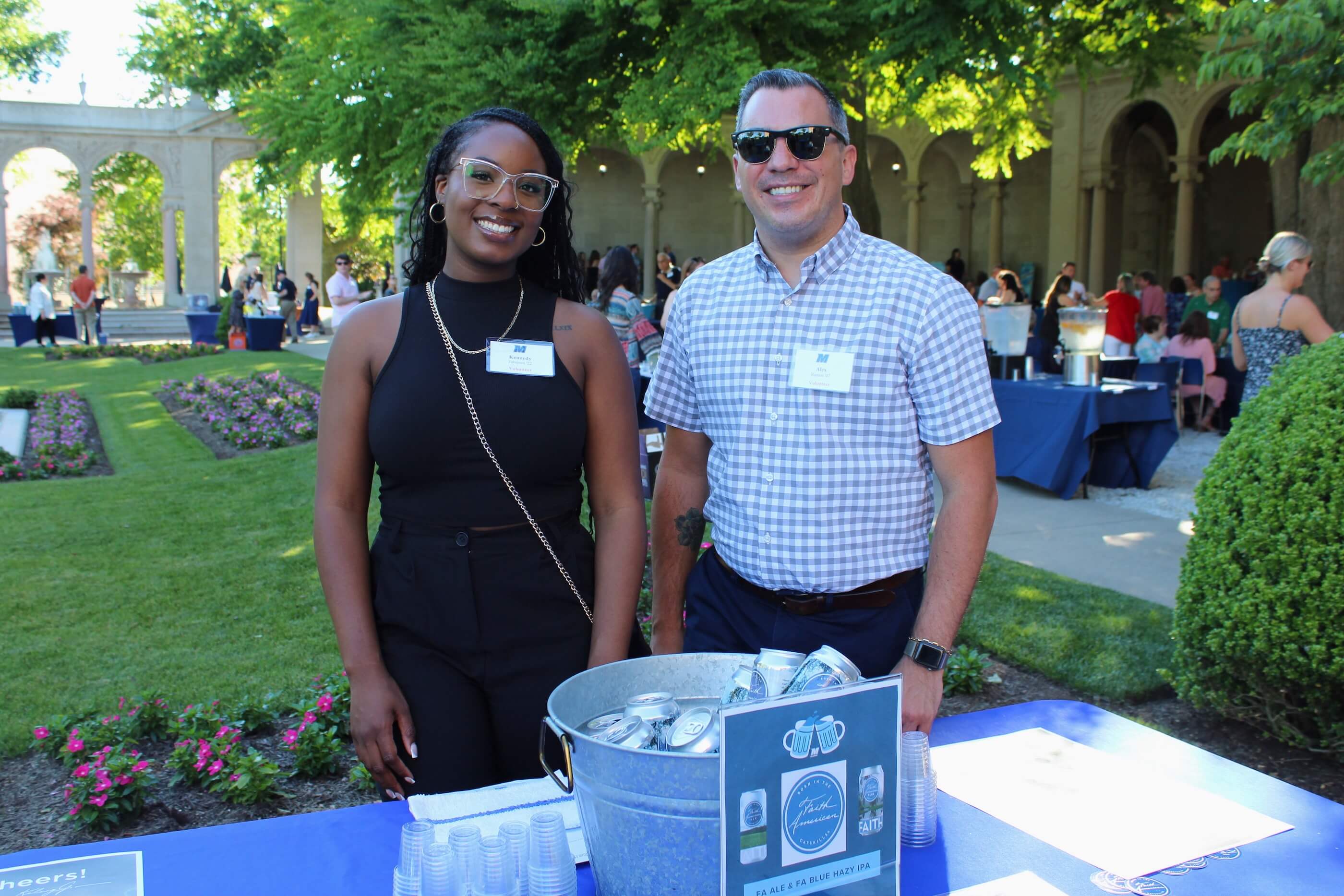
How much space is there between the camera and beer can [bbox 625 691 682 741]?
4.75 feet

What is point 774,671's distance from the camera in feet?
5.07

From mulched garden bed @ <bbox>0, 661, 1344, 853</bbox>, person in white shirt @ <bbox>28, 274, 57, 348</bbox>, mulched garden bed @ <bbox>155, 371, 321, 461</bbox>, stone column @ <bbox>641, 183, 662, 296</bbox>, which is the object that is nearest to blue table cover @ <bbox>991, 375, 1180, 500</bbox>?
mulched garden bed @ <bbox>0, 661, 1344, 853</bbox>

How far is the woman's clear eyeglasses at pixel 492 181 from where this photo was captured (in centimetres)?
223

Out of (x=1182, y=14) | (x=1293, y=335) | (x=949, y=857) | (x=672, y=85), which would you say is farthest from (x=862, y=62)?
(x=949, y=857)

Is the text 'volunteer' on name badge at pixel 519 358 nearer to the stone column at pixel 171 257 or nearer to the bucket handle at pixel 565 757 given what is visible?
the bucket handle at pixel 565 757

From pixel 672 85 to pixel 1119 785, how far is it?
997 centimetres

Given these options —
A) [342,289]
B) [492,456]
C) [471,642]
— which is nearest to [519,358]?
[492,456]

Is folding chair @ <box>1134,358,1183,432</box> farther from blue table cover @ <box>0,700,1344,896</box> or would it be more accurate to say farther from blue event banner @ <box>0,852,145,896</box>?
blue event banner @ <box>0,852,145,896</box>

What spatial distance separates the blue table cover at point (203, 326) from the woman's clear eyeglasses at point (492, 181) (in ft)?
87.8

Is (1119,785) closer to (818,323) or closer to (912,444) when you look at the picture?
(912,444)

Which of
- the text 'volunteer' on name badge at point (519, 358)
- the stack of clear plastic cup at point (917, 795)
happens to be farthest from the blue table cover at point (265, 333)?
the stack of clear plastic cup at point (917, 795)

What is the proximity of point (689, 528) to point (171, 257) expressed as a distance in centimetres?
3912

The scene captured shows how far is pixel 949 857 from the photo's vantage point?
1621mm

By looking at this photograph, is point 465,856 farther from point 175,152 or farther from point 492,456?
point 175,152
